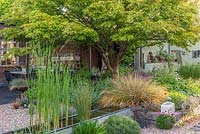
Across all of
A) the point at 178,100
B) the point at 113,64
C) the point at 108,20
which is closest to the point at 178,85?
the point at 178,100

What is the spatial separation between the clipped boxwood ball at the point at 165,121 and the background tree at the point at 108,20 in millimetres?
2610

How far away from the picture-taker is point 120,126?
6570 mm

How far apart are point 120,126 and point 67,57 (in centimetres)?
1216

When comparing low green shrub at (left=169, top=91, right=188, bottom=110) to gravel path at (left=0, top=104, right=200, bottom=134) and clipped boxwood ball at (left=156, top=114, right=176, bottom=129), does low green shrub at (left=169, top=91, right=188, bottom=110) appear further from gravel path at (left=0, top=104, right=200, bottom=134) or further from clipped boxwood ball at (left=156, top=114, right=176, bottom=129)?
clipped boxwood ball at (left=156, top=114, right=176, bottom=129)

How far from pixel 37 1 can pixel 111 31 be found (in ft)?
8.47

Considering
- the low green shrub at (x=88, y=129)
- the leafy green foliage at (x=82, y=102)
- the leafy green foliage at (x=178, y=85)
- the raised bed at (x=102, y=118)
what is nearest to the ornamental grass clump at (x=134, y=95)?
the raised bed at (x=102, y=118)

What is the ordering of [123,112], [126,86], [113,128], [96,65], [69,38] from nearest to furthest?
[113,128] < [123,112] < [126,86] < [69,38] < [96,65]

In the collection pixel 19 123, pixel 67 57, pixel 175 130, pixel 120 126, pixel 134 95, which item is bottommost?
pixel 175 130

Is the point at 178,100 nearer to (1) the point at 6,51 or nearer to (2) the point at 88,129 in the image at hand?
(2) the point at 88,129

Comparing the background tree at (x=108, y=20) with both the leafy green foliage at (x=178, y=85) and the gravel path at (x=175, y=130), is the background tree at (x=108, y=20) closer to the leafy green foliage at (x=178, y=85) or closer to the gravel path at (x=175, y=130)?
the leafy green foliage at (x=178, y=85)

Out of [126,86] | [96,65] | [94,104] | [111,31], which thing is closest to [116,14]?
[111,31]

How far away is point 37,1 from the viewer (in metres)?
9.95

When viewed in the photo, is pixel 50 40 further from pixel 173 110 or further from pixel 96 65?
pixel 96 65

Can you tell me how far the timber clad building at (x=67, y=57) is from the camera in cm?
1684
